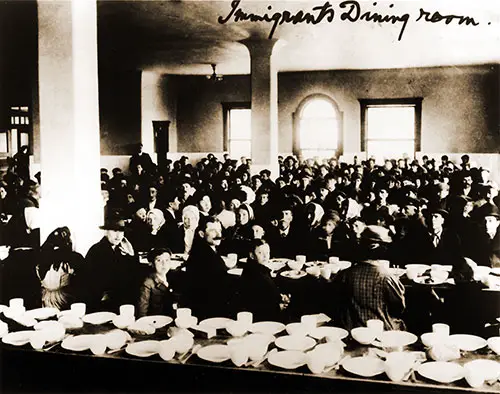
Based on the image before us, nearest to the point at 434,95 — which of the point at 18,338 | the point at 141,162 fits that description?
the point at 141,162

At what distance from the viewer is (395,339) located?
9.07ft

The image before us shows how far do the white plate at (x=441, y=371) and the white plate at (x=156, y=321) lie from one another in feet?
4.38

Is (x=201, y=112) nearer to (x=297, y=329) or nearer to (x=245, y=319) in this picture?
(x=245, y=319)

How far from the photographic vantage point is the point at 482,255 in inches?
188

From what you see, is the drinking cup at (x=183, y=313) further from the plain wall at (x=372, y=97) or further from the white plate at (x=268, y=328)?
the plain wall at (x=372, y=97)

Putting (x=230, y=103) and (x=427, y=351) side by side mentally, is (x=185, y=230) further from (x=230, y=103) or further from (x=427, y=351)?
(x=230, y=103)

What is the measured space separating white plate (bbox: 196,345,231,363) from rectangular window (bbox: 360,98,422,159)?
1034 centimetres

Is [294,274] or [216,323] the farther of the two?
[294,274]

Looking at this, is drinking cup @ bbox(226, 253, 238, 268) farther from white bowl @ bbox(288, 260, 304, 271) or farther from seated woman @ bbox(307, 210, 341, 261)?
seated woman @ bbox(307, 210, 341, 261)

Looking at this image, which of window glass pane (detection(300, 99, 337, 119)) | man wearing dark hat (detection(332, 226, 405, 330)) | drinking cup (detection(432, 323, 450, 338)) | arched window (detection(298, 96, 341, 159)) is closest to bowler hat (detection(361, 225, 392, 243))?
man wearing dark hat (detection(332, 226, 405, 330))

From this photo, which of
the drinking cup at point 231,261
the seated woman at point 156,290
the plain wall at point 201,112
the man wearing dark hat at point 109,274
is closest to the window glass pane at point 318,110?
the plain wall at point 201,112

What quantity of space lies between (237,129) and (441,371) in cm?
1148

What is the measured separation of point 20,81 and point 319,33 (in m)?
5.70

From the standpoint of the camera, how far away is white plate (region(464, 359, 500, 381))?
7.92 ft
